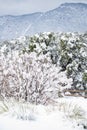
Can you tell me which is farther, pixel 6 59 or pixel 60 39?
pixel 60 39

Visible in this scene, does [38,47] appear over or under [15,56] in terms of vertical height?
under

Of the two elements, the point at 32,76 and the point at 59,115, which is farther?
the point at 32,76

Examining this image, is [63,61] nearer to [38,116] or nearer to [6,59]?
[6,59]

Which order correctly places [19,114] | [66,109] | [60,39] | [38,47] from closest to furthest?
[19,114], [66,109], [38,47], [60,39]

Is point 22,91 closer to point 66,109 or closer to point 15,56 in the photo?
point 15,56

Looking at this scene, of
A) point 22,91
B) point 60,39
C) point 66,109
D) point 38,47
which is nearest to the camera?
point 66,109

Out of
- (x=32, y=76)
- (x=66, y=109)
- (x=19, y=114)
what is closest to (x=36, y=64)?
(x=32, y=76)

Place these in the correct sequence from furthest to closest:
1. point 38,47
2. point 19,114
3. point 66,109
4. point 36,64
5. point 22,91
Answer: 1. point 38,47
2. point 36,64
3. point 22,91
4. point 66,109
5. point 19,114

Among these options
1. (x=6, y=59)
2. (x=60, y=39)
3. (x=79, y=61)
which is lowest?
(x=79, y=61)

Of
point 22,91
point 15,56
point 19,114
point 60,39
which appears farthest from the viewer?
point 60,39

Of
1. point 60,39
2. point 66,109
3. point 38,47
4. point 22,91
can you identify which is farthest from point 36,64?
point 60,39

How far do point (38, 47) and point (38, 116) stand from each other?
35.3m

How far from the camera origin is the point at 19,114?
7098 millimetres

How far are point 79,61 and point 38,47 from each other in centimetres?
618
